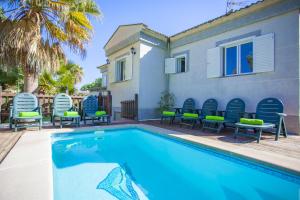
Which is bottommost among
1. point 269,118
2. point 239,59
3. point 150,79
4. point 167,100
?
point 269,118

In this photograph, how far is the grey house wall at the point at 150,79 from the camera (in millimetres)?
9062

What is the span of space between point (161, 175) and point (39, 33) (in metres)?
6.84

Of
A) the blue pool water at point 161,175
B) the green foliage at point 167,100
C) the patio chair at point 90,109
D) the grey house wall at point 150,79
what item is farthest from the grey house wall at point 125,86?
the blue pool water at point 161,175

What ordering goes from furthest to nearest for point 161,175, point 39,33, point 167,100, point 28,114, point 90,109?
point 167,100 < point 90,109 < point 39,33 < point 28,114 < point 161,175

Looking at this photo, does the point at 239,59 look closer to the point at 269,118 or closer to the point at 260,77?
the point at 260,77

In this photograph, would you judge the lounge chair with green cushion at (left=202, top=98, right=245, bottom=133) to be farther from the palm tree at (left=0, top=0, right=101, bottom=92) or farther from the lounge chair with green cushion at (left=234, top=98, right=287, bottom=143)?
the palm tree at (left=0, top=0, right=101, bottom=92)

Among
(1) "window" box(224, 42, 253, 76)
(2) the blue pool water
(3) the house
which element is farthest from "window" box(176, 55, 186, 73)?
(2) the blue pool water

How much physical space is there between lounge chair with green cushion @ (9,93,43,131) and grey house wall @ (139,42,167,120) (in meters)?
4.34

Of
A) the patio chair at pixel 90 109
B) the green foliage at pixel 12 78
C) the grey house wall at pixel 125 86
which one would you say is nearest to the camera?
the patio chair at pixel 90 109

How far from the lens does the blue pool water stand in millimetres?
2658

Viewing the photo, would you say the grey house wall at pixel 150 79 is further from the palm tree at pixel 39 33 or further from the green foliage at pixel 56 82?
the green foliage at pixel 56 82

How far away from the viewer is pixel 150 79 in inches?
368

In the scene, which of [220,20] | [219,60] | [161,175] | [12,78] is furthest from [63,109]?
[12,78]

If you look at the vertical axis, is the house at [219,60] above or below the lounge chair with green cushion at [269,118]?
above
